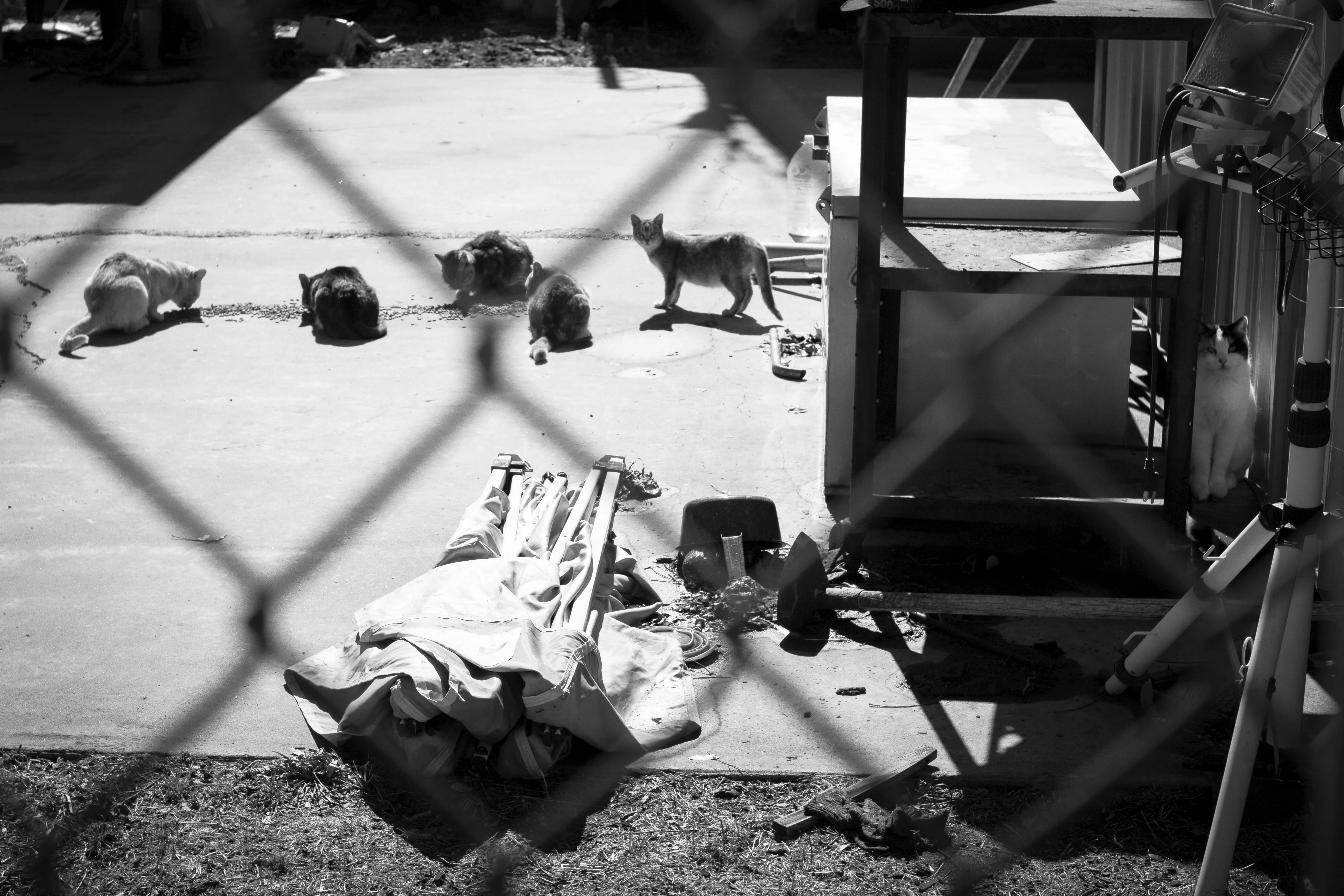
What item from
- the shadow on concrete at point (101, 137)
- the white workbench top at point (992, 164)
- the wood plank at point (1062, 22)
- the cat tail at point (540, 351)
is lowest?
the cat tail at point (540, 351)

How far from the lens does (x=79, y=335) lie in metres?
Answer: 6.35

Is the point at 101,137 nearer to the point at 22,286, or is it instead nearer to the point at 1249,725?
the point at 22,286

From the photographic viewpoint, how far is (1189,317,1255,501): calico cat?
4.01 meters

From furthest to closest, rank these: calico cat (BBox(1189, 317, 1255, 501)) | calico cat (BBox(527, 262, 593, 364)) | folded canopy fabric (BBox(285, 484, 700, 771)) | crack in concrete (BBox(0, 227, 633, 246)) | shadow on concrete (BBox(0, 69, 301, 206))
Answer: shadow on concrete (BBox(0, 69, 301, 206))
crack in concrete (BBox(0, 227, 633, 246))
calico cat (BBox(527, 262, 593, 364))
calico cat (BBox(1189, 317, 1255, 501))
folded canopy fabric (BBox(285, 484, 700, 771))

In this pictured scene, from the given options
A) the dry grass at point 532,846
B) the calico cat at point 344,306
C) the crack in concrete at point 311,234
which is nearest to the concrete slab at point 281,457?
the calico cat at point 344,306

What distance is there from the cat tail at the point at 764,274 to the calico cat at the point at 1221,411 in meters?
2.94

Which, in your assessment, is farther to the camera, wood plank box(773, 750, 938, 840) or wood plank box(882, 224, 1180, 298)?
wood plank box(882, 224, 1180, 298)

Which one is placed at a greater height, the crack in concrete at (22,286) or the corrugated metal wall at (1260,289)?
the corrugated metal wall at (1260,289)

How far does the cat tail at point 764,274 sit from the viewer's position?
6680 mm

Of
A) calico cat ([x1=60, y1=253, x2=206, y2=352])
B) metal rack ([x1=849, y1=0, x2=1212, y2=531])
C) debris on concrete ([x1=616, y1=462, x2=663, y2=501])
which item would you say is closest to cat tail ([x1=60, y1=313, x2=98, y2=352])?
calico cat ([x1=60, y1=253, x2=206, y2=352])

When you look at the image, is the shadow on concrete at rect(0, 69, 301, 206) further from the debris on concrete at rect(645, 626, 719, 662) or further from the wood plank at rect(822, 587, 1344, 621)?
the wood plank at rect(822, 587, 1344, 621)

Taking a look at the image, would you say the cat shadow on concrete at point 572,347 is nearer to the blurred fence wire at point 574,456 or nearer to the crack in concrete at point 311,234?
the blurred fence wire at point 574,456

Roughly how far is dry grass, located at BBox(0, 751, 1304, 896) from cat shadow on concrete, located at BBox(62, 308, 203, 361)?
3.89m

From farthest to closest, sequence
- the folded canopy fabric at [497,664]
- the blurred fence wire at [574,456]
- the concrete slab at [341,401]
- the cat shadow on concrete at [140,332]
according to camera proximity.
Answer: the cat shadow on concrete at [140,332]
the concrete slab at [341,401]
the folded canopy fabric at [497,664]
the blurred fence wire at [574,456]
